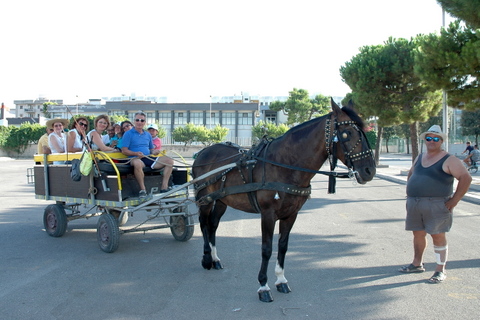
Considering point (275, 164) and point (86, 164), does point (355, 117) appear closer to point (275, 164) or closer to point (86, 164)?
point (275, 164)

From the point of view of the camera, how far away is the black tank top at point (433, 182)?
5277 mm

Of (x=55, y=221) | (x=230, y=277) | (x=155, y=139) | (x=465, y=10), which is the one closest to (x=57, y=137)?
(x=55, y=221)

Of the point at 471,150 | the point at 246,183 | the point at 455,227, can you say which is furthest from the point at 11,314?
the point at 471,150

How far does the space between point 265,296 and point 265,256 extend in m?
0.44

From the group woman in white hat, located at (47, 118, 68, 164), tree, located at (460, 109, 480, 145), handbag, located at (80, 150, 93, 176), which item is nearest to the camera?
handbag, located at (80, 150, 93, 176)

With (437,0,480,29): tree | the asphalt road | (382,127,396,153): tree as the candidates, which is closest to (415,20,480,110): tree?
(437,0,480,29): tree

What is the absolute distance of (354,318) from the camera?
4188 mm

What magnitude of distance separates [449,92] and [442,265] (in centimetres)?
1211

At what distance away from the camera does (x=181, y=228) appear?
7625mm

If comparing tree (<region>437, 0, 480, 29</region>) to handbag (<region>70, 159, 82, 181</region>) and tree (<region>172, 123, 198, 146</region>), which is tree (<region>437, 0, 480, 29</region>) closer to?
handbag (<region>70, 159, 82, 181</region>)

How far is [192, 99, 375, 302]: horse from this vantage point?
4.59 metres

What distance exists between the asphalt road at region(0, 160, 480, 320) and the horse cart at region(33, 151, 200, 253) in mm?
325

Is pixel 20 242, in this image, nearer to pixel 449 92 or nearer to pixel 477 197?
pixel 477 197

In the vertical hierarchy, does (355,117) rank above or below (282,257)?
above
